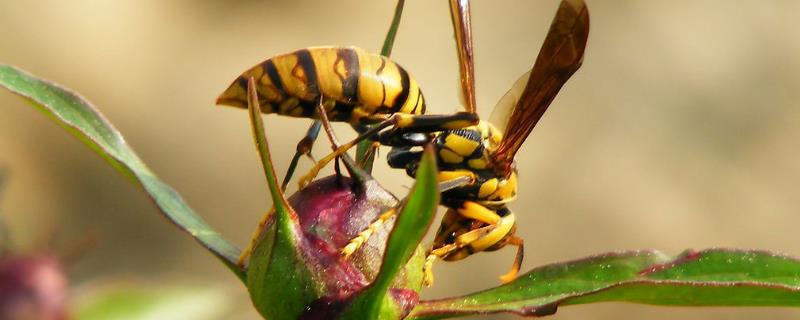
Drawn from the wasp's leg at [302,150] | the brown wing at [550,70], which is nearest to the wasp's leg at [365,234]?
the wasp's leg at [302,150]

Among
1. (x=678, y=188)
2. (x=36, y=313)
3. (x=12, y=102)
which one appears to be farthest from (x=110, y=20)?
(x=36, y=313)

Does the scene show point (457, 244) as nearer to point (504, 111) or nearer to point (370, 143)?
point (370, 143)

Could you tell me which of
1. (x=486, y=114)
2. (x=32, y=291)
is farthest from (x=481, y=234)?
(x=486, y=114)

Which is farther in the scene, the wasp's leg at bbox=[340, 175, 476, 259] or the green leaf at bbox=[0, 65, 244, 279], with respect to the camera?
the green leaf at bbox=[0, 65, 244, 279]

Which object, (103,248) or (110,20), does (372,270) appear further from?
(110,20)

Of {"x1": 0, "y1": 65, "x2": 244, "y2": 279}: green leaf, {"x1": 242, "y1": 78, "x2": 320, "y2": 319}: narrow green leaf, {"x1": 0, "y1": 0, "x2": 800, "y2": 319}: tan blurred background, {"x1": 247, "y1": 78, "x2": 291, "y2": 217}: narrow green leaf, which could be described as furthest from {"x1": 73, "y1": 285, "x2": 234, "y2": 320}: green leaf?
{"x1": 0, "y1": 0, "x2": 800, "y2": 319}: tan blurred background

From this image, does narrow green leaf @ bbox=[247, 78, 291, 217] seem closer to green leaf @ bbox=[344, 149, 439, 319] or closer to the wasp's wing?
green leaf @ bbox=[344, 149, 439, 319]
